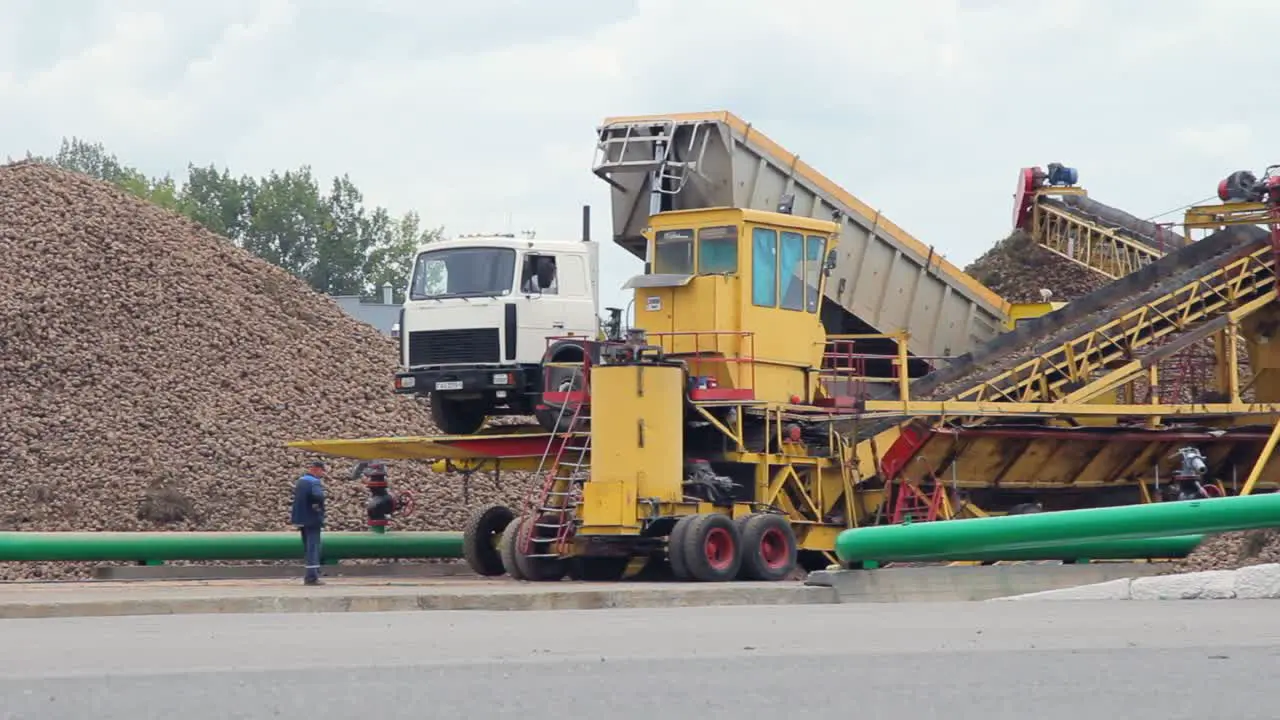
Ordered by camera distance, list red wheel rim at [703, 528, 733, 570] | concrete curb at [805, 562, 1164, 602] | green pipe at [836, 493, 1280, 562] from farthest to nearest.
Answer: red wheel rim at [703, 528, 733, 570] → concrete curb at [805, 562, 1164, 602] → green pipe at [836, 493, 1280, 562]

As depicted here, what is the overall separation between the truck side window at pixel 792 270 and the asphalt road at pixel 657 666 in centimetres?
887

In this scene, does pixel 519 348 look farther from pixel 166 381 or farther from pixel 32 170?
pixel 32 170

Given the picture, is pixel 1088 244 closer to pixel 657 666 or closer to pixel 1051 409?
pixel 1051 409

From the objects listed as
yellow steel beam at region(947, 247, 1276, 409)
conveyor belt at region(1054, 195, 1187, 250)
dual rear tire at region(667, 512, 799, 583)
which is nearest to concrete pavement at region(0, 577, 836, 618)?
dual rear tire at region(667, 512, 799, 583)

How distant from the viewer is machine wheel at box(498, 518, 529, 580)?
21.3m

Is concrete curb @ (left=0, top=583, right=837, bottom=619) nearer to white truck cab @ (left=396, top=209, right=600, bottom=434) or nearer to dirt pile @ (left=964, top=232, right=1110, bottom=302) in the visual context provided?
white truck cab @ (left=396, top=209, right=600, bottom=434)

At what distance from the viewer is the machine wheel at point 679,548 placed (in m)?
20.3

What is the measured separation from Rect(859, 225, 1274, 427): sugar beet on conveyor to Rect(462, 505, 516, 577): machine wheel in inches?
201

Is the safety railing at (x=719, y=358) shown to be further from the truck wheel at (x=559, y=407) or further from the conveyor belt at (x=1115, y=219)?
the conveyor belt at (x=1115, y=219)

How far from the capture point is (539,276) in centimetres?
2511

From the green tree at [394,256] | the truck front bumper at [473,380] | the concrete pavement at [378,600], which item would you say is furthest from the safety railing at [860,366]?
the green tree at [394,256]

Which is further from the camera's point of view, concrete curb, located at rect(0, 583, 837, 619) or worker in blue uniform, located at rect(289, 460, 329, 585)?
worker in blue uniform, located at rect(289, 460, 329, 585)

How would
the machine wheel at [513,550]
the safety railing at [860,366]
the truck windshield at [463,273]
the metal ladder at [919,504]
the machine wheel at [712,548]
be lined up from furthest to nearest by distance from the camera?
the truck windshield at [463,273] < the safety railing at [860,366] < the metal ladder at [919,504] < the machine wheel at [513,550] < the machine wheel at [712,548]

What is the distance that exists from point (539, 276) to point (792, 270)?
371 centimetres
